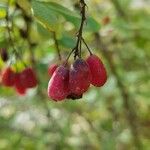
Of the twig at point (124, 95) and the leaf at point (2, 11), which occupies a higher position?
the leaf at point (2, 11)

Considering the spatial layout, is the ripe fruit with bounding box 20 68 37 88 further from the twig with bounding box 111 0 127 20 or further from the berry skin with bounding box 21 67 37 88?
the twig with bounding box 111 0 127 20

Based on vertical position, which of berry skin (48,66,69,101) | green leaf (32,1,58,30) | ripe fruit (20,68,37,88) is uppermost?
green leaf (32,1,58,30)

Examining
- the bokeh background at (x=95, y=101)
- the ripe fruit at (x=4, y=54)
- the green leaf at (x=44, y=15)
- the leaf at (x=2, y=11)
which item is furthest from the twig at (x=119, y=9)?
the green leaf at (x=44, y=15)

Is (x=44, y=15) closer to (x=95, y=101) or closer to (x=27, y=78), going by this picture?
(x=27, y=78)

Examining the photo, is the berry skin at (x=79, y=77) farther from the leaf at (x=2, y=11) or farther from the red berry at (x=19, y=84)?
the red berry at (x=19, y=84)

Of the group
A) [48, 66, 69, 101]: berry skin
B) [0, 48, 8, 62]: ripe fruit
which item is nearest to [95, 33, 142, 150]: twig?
[0, 48, 8, 62]: ripe fruit

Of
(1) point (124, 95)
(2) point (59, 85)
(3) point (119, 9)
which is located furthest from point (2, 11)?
(3) point (119, 9)
